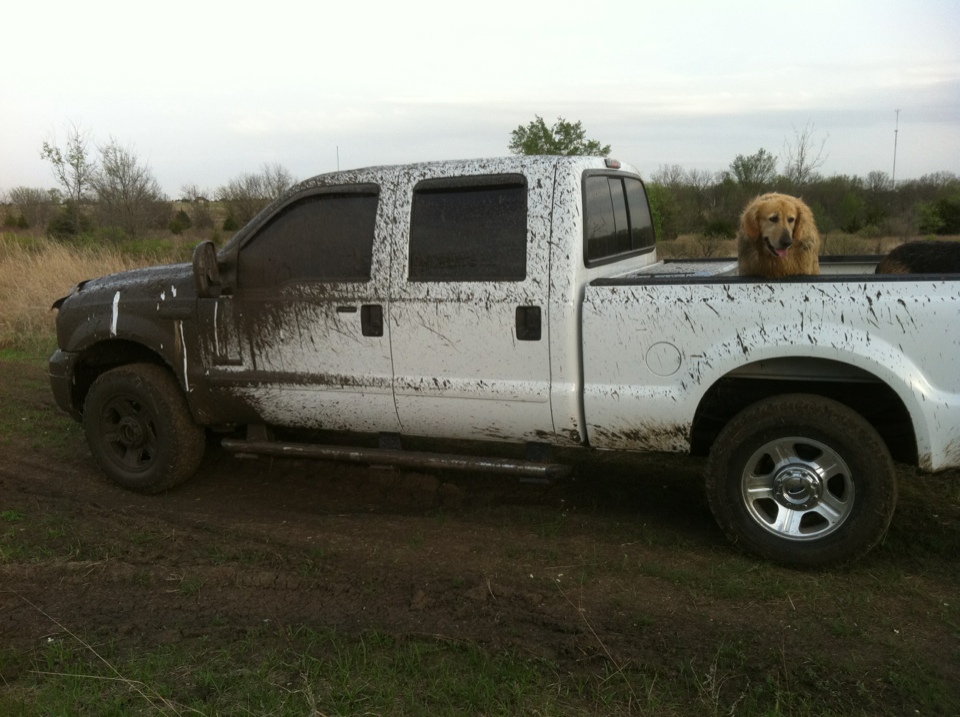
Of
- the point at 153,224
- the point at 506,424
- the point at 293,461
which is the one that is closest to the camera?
the point at 506,424

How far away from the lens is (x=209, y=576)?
14.3ft

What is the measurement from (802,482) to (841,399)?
0.59 m

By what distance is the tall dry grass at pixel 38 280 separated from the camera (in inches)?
486

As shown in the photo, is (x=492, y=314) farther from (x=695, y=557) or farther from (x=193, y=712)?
(x=193, y=712)

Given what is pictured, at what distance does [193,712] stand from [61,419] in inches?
211

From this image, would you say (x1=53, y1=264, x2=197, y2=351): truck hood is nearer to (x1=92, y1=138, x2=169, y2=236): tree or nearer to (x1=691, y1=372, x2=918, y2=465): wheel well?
(x1=691, y1=372, x2=918, y2=465): wheel well

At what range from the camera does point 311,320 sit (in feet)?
16.5

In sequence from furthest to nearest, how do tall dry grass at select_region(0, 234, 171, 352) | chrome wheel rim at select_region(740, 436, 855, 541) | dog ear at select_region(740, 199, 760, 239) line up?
tall dry grass at select_region(0, 234, 171, 352) → dog ear at select_region(740, 199, 760, 239) → chrome wheel rim at select_region(740, 436, 855, 541)

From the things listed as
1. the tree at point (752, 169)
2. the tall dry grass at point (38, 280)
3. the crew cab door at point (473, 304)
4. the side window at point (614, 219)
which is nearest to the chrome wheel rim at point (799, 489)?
the crew cab door at point (473, 304)

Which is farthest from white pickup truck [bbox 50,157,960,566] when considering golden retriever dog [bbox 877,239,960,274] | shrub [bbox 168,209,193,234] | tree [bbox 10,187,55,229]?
tree [bbox 10,187,55,229]

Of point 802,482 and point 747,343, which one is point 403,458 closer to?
point 747,343

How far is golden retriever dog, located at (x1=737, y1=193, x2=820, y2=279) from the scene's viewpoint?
4277mm

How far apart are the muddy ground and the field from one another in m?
0.01

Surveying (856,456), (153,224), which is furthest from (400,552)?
(153,224)
